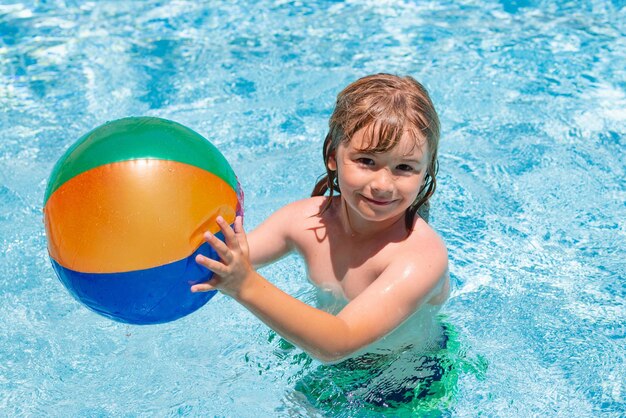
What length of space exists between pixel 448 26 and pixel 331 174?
4.32 m

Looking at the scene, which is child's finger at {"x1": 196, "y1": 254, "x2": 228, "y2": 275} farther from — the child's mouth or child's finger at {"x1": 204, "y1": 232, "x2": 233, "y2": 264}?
the child's mouth

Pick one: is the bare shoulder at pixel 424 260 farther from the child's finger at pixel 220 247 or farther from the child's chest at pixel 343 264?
the child's finger at pixel 220 247

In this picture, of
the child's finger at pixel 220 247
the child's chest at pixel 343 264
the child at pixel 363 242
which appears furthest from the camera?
the child's chest at pixel 343 264

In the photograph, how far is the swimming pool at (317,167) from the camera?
4223mm

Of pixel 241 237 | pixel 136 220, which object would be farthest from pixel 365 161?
pixel 136 220

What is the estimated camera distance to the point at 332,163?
11.9ft

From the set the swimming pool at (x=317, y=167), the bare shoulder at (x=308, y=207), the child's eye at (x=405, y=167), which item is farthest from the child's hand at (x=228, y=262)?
the swimming pool at (x=317, y=167)

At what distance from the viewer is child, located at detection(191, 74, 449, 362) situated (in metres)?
2.95

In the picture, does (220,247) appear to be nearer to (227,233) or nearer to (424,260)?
(227,233)

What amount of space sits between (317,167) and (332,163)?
2301 mm

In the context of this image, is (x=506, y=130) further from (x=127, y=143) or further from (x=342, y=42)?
(x=127, y=143)

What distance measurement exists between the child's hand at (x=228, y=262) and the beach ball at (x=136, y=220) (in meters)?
0.05

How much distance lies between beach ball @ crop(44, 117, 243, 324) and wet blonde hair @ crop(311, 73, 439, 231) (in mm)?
616

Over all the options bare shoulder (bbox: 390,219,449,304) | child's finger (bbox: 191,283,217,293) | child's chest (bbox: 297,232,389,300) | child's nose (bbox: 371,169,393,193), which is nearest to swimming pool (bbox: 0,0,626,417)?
child's chest (bbox: 297,232,389,300)
